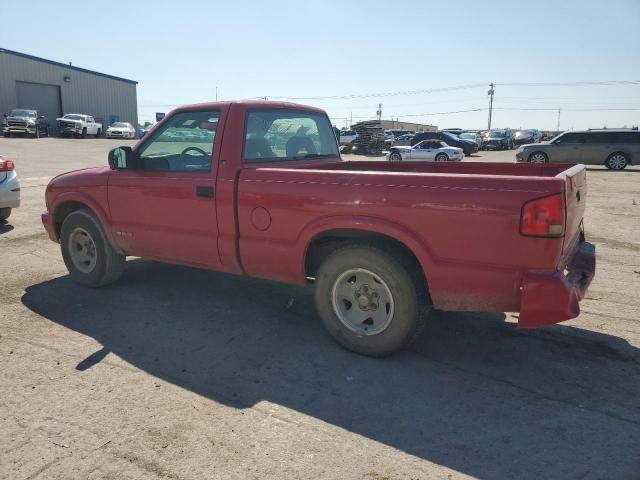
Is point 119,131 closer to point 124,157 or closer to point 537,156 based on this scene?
point 537,156

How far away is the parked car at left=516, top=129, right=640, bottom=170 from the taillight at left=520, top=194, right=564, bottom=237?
855 inches

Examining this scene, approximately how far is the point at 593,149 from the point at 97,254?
23392mm

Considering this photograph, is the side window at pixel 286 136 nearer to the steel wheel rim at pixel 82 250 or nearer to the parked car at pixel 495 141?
the steel wheel rim at pixel 82 250

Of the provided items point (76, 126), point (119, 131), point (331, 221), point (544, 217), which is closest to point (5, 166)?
point (331, 221)

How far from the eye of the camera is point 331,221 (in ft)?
11.7

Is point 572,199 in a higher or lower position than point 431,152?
lower

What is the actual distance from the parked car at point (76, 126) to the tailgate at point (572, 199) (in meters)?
40.8

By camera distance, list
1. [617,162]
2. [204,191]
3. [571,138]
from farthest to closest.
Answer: [571,138] < [617,162] < [204,191]

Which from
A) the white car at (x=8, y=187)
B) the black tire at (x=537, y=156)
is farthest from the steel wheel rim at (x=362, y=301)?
the black tire at (x=537, y=156)

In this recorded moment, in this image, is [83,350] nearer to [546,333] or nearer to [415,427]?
[415,427]

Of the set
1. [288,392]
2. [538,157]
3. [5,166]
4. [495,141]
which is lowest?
[288,392]

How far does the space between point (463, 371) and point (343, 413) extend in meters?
1.05

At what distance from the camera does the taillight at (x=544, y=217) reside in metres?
2.88

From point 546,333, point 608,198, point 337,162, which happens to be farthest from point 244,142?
point 608,198
